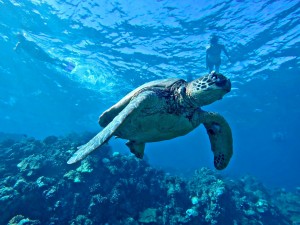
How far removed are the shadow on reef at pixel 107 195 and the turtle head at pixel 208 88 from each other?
604 cm

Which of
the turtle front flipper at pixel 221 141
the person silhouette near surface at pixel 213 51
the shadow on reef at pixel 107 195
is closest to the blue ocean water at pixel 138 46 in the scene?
the person silhouette near surface at pixel 213 51

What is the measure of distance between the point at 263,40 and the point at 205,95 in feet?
50.9

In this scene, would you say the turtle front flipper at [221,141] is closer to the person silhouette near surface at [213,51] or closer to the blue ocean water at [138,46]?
the blue ocean water at [138,46]

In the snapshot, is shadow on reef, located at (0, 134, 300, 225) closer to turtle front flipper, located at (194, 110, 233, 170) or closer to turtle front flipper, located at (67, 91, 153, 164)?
turtle front flipper, located at (194, 110, 233, 170)

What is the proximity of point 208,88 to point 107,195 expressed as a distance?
693 cm

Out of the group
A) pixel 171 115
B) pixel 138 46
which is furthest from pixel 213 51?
pixel 171 115

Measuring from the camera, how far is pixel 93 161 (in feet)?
32.8

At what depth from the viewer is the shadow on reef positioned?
8.13m

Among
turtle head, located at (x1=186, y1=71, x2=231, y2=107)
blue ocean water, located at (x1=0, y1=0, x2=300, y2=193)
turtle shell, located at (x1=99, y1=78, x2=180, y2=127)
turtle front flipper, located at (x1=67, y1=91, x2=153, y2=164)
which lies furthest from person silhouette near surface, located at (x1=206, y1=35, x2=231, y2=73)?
turtle front flipper, located at (x1=67, y1=91, x2=153, y2=164)

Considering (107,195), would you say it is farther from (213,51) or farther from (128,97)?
(213,51)

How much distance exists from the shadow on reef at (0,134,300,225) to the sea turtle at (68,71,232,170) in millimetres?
4437

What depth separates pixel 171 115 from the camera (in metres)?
4.36

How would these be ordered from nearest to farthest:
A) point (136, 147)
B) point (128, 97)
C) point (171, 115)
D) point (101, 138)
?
point (101, 138) → point (171, 115) → point (128, 97) → point (136, 147)

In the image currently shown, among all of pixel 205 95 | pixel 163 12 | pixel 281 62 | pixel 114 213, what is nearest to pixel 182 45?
pixel 163 12
